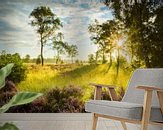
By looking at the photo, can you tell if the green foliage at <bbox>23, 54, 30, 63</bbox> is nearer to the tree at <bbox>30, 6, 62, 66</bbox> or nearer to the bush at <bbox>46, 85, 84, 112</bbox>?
the tree at <bbox>30, 6, 62, 66</bbox>

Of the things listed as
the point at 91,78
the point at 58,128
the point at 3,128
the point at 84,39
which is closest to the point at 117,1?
the point at 84,39

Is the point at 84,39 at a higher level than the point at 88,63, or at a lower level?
higher


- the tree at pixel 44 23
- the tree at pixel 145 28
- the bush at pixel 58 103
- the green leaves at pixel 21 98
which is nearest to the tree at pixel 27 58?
the tree at pixel 44 23

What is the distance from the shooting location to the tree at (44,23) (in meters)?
6.31

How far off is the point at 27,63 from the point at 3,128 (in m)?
5.40

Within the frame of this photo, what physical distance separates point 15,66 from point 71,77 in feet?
3.28

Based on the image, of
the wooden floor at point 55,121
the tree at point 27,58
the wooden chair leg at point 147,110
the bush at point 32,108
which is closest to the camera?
the wooden chair leg at point 147,110

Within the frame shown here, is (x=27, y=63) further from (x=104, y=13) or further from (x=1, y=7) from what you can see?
(x=104, y=13)

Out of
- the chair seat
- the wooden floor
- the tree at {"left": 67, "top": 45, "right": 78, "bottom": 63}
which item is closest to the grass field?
the tree at {"left": 67, "top": 45, "right": 78, "bottom": 63}

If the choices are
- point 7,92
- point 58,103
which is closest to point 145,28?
point 58,103

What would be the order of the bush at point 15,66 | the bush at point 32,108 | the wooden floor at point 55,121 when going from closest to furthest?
the wooden floor at point 55,121
the bush at point 32,108
the bush at point 15,66

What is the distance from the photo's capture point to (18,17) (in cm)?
623

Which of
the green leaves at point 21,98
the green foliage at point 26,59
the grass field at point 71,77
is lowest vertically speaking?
the grass field at point 71,77

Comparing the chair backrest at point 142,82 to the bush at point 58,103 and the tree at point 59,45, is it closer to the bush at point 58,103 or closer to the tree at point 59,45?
the bush at point 58,103
